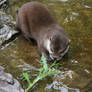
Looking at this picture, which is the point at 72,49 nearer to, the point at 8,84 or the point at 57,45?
the point at 57,45

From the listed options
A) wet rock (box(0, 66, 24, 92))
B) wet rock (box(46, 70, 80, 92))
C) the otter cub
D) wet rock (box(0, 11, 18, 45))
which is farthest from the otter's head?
wet rock (box(0, 66, 24, 92))

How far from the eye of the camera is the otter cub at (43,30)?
13.8 ft

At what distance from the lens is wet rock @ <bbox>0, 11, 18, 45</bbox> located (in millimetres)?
4945

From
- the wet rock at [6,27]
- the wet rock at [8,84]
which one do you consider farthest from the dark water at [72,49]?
the wet rock at [8,84]

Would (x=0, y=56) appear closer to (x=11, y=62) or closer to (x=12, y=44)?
(x=11, y=62)

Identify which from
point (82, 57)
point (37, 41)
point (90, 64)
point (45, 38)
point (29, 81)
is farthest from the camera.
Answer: point (37, 41)

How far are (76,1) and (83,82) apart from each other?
3815 millimetres

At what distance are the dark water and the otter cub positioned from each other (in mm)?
196

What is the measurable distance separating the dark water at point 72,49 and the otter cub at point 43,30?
0.64 ft

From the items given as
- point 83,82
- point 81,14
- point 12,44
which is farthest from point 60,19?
point 83,82

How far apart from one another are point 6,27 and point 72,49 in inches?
60.3

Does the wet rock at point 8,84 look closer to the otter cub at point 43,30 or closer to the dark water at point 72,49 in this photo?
the dark water at point 72,49

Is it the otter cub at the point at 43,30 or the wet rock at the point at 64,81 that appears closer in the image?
the wet rock at the point at 64,81

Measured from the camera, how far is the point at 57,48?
4164mm
